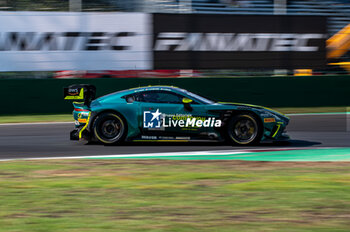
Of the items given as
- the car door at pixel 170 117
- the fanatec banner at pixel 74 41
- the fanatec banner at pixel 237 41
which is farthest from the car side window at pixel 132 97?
the fanatec banner at pixel 237 41

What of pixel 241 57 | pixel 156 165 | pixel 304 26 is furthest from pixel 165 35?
pixel 156 165

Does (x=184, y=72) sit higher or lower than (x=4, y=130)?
higher

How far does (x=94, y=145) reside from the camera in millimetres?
10086

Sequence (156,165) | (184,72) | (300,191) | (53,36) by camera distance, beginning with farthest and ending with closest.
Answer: (184,72) → (53,36) → (156,165) → (300,191)

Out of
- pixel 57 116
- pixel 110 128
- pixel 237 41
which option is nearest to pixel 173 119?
pixel 110 128

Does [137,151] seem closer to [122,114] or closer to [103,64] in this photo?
[122,114]

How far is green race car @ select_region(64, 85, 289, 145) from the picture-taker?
960cm

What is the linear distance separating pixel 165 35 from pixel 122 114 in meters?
8.99

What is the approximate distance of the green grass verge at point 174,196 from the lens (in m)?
4.61

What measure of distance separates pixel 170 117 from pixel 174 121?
0.10 meters

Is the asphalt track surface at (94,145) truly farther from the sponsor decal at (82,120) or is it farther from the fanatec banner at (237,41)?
the fanatec banner at (237,41)

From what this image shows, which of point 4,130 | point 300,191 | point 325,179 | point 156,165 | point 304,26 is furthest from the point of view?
point 304,26

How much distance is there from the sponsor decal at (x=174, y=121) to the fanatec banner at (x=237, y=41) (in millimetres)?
8559

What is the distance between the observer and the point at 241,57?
62.7ft
